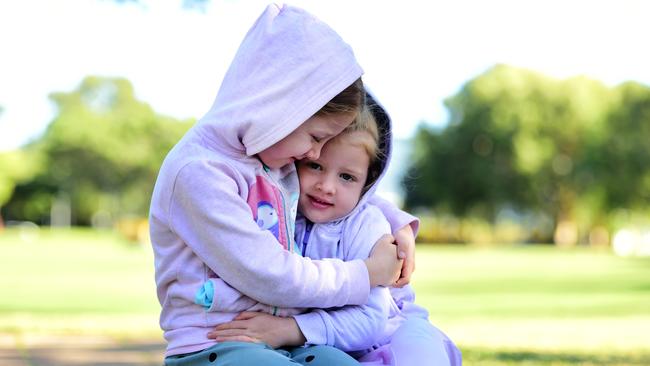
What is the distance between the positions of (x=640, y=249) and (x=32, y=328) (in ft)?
137

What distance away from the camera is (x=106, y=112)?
225 feet

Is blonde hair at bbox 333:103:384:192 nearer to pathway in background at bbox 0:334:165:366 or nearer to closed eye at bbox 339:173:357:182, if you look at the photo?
closed eye at bbox 339:173:357:182

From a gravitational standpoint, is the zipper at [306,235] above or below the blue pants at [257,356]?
above

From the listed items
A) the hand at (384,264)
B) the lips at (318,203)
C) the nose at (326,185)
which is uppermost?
the nose at (326,185)

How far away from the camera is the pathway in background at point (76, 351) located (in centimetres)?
575

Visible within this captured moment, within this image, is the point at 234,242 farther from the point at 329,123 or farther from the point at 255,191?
the point at 329,123

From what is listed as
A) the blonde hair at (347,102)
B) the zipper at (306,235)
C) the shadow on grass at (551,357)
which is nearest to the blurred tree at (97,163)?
the shadow on grass at (551,357)

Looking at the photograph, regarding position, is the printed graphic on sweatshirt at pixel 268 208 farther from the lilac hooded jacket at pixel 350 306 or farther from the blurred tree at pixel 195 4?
the blurred tree at pixel 195 4

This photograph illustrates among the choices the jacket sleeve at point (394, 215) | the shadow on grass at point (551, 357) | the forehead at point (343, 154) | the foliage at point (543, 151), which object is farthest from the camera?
the foliage at point (543, 151)

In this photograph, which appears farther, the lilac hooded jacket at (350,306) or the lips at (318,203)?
the lips at (318,203)

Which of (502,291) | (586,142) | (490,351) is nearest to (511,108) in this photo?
(586,142)

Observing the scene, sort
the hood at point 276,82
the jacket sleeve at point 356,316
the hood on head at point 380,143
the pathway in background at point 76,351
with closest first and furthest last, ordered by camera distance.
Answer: the hood at point 276,82, the jacket sleeve at point 356,316, the hood on head at point 380,143, the pathway in background at point 76,351

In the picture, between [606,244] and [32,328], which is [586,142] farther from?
[32,328]

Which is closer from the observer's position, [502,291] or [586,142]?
[502,291]
